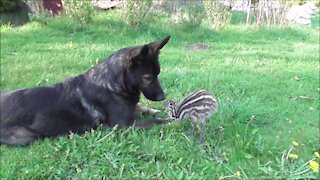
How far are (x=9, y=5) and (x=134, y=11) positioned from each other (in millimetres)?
3708

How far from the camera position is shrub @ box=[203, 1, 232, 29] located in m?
11.2

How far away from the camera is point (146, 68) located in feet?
15.7

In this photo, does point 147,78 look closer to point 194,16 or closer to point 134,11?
point 134,11

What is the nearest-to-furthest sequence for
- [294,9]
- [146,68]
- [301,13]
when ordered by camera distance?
[146,68] → [294,9] → [301,13]

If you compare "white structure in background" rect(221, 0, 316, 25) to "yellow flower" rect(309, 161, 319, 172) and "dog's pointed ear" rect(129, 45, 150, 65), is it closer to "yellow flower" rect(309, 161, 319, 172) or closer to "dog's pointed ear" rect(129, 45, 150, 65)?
"dog's pointed ear" rect(129, 45, 150, 65)

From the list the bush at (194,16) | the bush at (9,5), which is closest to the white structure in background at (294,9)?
the bush at (194,16)

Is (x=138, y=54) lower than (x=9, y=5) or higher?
higher

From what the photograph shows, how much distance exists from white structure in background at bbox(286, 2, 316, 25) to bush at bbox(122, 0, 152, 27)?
6282mm

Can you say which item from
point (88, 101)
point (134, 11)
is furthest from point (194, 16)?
point (88, 101)

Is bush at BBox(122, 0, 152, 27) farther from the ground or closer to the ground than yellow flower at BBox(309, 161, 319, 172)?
farther from the ground

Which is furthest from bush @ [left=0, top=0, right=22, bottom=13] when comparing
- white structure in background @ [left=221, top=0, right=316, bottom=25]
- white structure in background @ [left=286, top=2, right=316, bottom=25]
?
white structure in background @ [left=286, top=2, right=316, bottom=25]

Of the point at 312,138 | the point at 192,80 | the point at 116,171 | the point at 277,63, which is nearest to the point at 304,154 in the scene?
the point at 312,138

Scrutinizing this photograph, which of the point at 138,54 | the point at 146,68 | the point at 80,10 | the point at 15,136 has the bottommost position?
the point at 15,136

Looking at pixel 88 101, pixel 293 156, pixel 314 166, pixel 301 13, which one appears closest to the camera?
pixel 314 166
